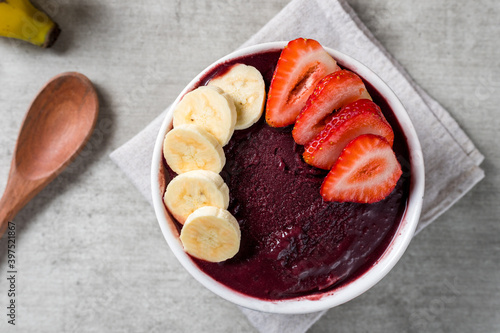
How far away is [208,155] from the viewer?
162 centimetres

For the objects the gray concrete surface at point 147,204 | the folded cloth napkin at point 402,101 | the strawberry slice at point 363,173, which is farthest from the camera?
the gray concrete surface at point 147,204

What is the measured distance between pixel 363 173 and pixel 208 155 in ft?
1.85

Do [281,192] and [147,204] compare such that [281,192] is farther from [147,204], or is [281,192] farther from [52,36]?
[52,36]

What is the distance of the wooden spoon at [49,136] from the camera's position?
2227 millimetres

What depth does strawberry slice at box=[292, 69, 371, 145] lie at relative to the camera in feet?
5.00

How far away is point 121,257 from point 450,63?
6.49 feet

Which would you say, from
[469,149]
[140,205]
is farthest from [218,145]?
[469,149]

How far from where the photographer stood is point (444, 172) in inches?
82.4

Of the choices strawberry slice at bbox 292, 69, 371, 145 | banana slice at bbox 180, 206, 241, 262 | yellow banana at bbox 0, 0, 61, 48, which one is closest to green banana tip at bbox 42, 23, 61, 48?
yellow banana at bbox 0, 0, 61, 48

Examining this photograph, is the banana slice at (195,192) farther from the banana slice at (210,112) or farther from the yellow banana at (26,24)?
the yellow banana at (26,24)

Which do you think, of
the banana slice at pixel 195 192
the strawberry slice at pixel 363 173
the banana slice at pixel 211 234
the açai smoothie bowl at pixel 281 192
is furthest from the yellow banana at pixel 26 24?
the strawberry slice at pixel 363 173

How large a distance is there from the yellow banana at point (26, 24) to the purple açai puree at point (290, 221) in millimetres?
1274

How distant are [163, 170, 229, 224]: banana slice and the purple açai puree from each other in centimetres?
8

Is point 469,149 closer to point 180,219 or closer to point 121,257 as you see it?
point 180,219
